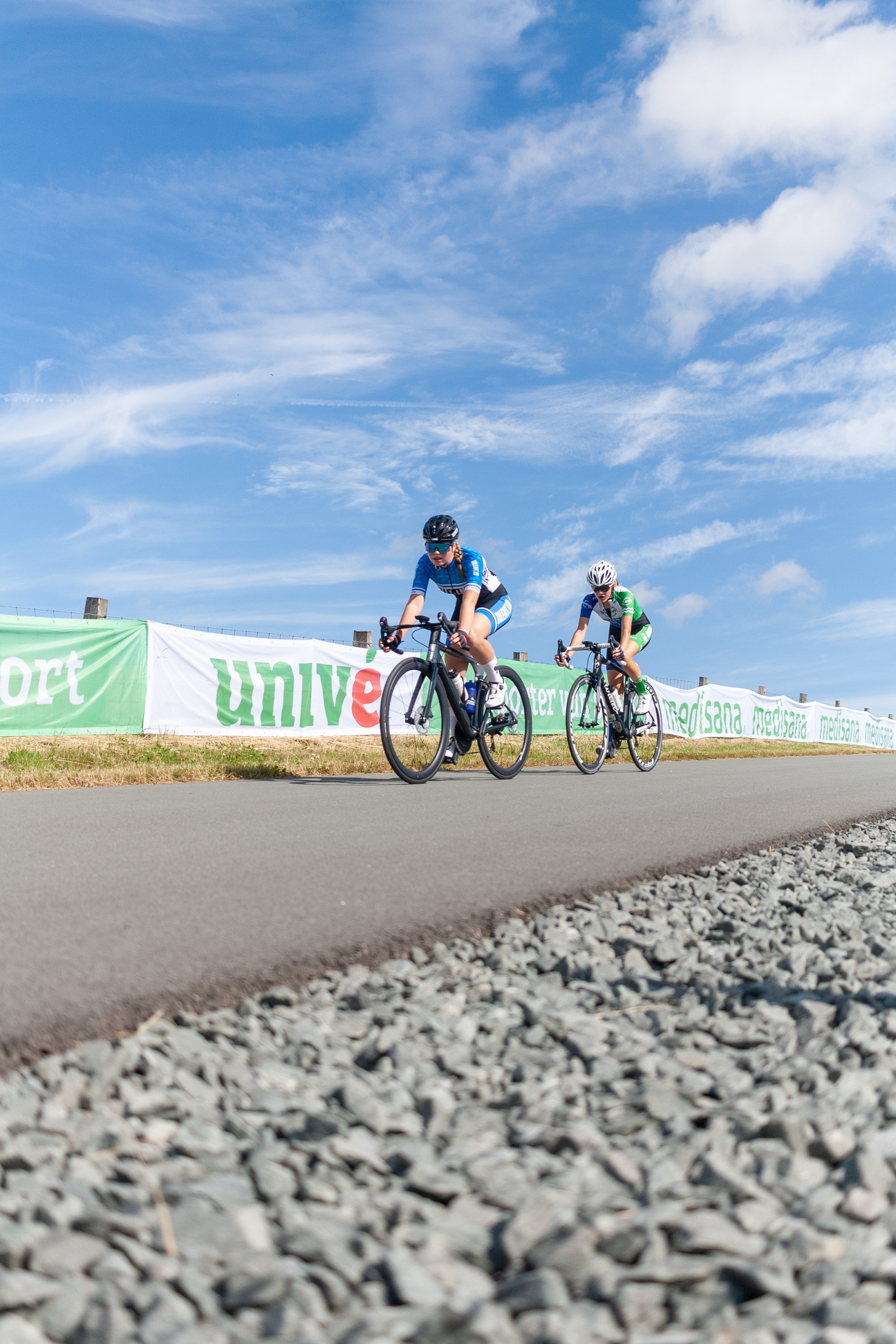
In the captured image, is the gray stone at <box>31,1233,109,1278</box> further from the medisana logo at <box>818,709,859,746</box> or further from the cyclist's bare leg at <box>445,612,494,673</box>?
the medisana logo at <box>818,709,859,746</box>

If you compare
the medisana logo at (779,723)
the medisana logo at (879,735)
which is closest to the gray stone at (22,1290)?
the medisana logo at (779,723)

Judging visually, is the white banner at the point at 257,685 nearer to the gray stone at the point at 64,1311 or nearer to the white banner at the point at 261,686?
the white banner at the point at 261,686

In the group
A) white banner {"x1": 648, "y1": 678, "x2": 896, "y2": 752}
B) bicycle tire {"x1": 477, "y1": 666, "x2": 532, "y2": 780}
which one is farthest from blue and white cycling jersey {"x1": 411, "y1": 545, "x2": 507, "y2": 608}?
white banner {"x1": 648, "y1": 678, "x2": 896, "y2": 752}

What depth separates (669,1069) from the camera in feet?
6.51

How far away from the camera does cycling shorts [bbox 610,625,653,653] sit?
11.5m

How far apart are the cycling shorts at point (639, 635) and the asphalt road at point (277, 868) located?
3.80m

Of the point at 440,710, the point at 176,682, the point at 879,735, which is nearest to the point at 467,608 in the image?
the point at 440,710

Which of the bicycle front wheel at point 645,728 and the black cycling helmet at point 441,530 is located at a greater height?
the black cycling helmet at point 441,530

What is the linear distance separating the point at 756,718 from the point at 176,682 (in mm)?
24756

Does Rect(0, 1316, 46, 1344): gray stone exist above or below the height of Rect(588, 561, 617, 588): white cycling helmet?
below

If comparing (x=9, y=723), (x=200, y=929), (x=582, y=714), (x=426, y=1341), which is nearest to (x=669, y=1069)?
(x=426, y=1341)

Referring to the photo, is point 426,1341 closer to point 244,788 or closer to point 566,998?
point 566,998

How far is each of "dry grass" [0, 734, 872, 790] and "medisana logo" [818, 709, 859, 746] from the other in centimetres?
2659

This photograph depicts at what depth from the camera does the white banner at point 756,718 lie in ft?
93.0
